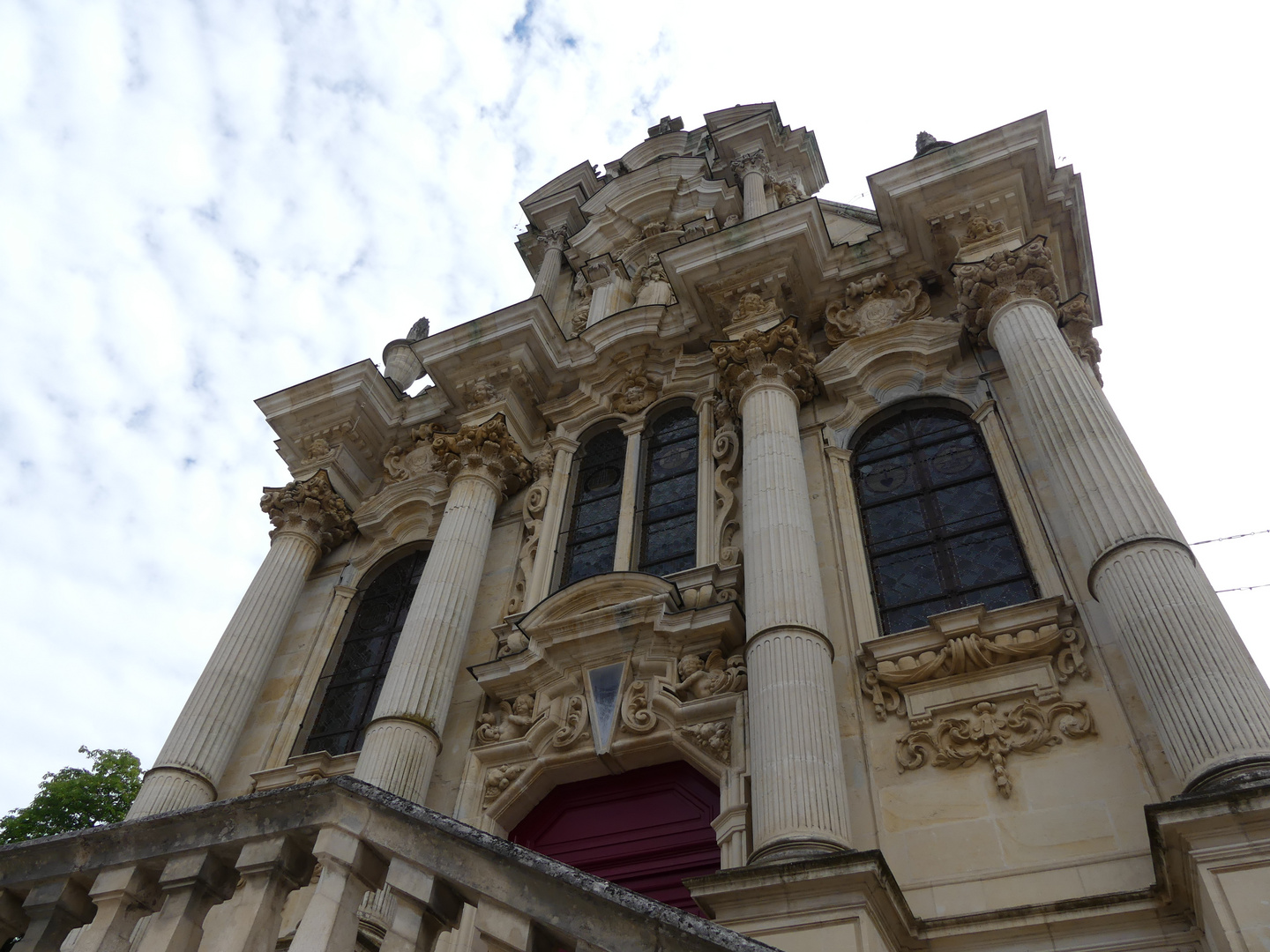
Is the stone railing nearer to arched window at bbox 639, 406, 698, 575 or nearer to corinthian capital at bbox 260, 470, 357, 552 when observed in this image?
arched window at bbox 639, 406, 698, 575

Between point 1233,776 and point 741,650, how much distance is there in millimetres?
4311

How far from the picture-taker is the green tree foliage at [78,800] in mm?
18312

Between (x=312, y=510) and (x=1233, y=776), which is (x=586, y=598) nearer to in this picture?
(x=312, y=510)

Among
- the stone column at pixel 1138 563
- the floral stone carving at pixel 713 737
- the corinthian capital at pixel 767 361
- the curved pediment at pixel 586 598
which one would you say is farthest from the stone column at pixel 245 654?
the stone column at pixel 1138 563

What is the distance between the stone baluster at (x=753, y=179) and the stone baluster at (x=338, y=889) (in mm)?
12299

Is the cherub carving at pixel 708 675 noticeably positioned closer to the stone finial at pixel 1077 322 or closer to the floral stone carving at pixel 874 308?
the floral stone carving at pixel 874 308

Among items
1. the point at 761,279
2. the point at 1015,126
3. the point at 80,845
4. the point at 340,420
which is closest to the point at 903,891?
the point at 80,845

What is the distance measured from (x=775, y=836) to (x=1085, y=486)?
3.70 meters

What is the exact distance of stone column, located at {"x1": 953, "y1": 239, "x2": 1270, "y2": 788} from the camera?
19.9 ft

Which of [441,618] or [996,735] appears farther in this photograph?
[441,618]

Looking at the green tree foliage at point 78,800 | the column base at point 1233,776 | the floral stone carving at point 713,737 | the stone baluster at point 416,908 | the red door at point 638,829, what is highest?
the green tree foliage at point 78,800

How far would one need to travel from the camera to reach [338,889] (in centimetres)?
435

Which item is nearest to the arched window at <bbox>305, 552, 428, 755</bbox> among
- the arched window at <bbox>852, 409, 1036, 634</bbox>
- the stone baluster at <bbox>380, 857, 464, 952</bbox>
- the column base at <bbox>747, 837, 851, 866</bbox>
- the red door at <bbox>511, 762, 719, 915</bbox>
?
the red door at <bbox>511, 762, 719, 915</bbox>

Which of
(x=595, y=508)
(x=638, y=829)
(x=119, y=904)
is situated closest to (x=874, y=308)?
(x=595, y=508)
